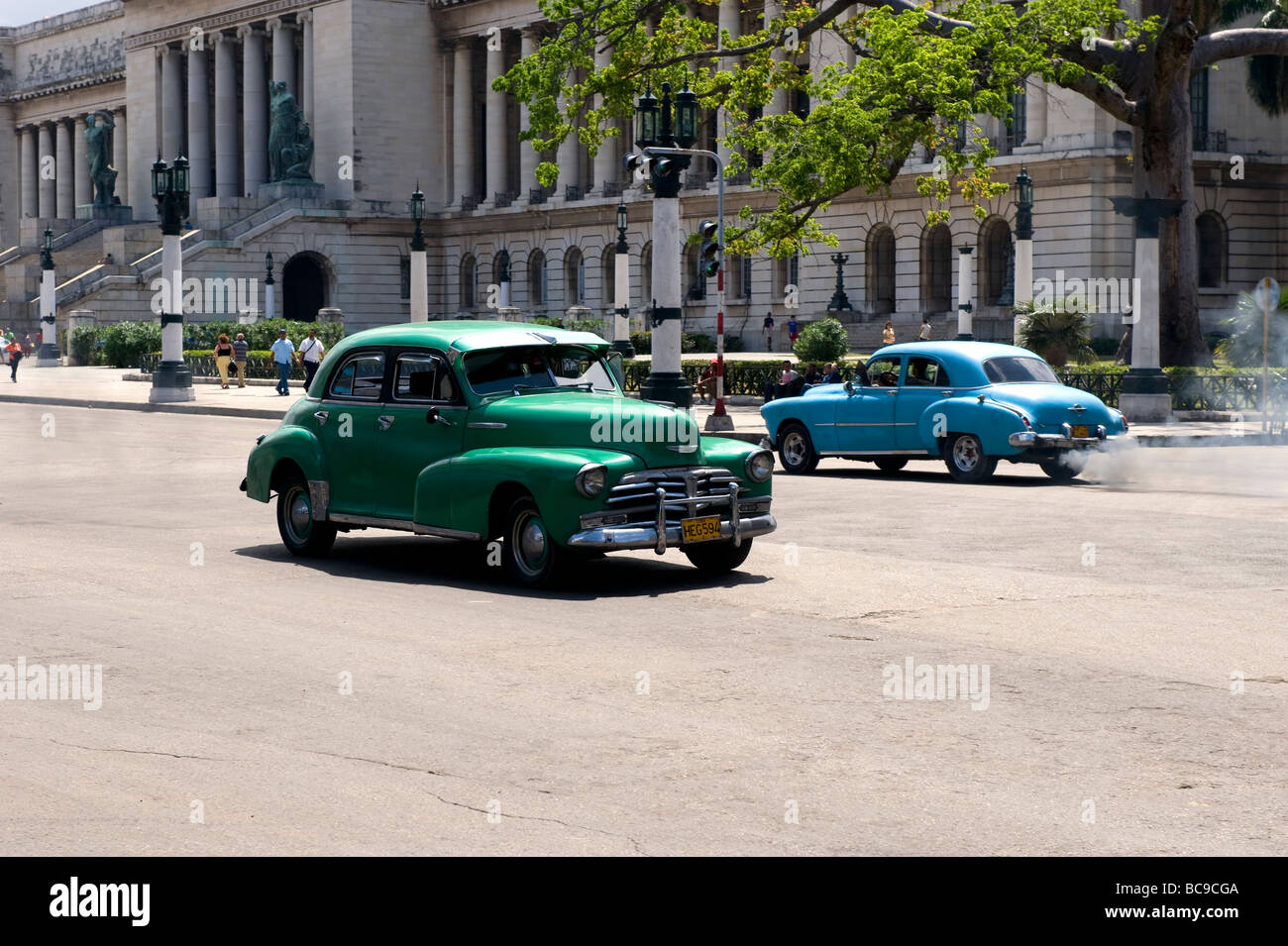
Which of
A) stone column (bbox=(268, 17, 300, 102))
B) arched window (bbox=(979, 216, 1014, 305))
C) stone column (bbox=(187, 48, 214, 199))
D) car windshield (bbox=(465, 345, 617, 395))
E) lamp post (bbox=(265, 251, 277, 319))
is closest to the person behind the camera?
car windshield (bbox=(465, 345, 617, 395))

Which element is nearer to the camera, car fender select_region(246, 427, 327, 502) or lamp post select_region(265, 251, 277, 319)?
car fender select_region(246, 427, 327, 502)

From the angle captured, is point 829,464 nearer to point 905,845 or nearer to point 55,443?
point 55,443

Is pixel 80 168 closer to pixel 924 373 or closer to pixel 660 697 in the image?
pixel 924 373

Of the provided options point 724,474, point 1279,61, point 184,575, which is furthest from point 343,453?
point 1279,61

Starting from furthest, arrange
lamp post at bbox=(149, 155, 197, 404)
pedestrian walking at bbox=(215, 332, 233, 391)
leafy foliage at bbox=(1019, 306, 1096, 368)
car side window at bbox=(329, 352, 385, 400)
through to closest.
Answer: pedestrian walking at bbox=(215, 332, 233, 391) → lamp post at bbox=(149, 155, 197, 404) → leafy foliage at bbox=(1019, 306, 1096, 368) → car side window at bbox=(329, 352, 385, 400)

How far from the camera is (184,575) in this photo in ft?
43.3

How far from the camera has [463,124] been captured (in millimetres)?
92938

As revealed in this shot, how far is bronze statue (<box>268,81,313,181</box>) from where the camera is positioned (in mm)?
88312

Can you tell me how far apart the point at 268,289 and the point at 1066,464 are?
199 ft

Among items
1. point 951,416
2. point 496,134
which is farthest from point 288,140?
point 951,416

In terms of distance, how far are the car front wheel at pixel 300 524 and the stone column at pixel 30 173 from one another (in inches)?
4860

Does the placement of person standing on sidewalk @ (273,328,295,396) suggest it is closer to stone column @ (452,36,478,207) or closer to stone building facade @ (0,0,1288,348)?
stone building facade @ (0,0,1288,348)

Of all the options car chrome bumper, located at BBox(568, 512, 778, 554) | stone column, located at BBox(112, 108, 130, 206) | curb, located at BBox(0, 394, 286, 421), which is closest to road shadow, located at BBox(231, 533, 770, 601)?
car chrome bumper, located at BBox(568, 512, 778, 554)

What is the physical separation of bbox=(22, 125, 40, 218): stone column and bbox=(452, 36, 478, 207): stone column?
49195mm
